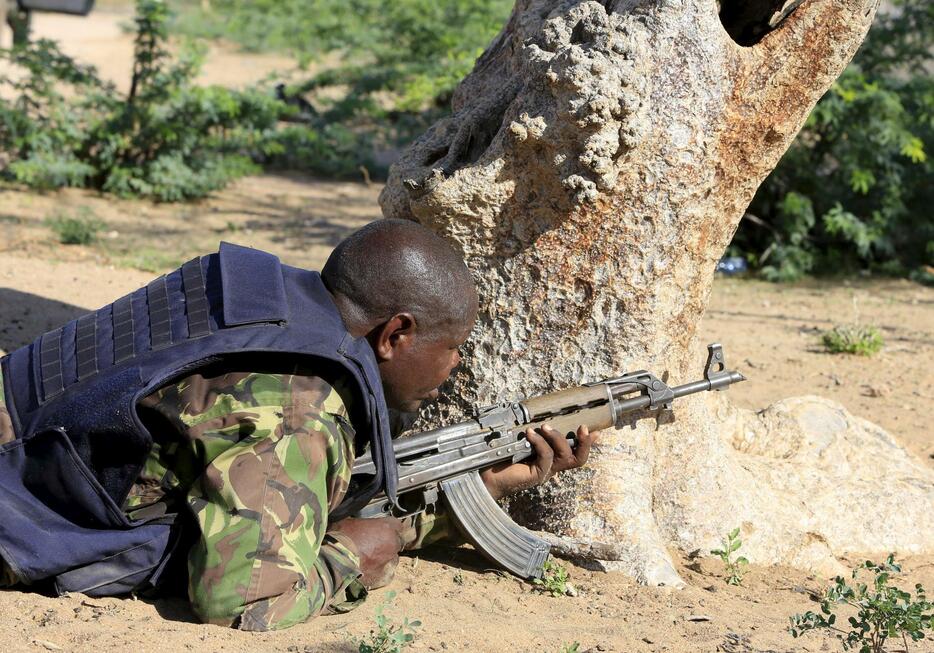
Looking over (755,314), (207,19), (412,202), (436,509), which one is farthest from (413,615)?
(207,19)

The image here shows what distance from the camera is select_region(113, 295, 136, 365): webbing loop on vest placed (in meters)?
2.64

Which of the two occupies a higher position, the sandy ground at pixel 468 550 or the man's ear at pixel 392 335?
the man's ear at pixel 392 335

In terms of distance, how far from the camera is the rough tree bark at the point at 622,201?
326cm

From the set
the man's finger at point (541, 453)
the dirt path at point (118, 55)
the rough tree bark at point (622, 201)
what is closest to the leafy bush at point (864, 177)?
the rough tree bark at point (622, 201)

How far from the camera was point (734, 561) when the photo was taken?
372 centimetres

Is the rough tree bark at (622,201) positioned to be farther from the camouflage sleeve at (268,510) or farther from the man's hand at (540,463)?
the camouflage sleeve at (268,510)

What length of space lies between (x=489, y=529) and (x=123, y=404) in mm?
1224

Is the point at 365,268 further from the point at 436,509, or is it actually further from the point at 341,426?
the point at 436,509

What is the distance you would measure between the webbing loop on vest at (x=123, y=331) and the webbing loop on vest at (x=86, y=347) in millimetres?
66

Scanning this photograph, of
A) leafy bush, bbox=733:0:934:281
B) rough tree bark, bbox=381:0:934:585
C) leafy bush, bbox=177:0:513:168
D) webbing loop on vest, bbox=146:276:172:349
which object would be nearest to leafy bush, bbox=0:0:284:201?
leafy bush, bbox=177:0:513:168

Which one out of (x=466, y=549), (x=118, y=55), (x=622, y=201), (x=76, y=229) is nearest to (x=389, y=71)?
(x=76, y=229)

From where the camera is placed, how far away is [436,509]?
3.31 metres

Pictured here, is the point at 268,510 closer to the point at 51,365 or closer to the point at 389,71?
the point at 51,365

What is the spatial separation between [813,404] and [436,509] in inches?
86.2
